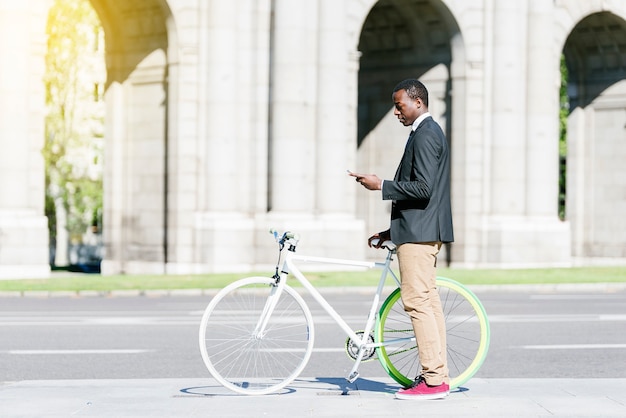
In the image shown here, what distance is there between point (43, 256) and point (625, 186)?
64.1 ft

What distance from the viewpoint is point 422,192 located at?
846cm

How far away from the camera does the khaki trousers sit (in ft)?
27.7

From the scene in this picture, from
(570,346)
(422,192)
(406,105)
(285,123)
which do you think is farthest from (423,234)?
(285,123)

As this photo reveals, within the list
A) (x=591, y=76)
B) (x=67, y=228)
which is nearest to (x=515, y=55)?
(x=591, y=76)

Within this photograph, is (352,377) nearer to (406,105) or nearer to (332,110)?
(406,105)

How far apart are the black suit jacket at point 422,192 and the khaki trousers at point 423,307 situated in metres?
0.09

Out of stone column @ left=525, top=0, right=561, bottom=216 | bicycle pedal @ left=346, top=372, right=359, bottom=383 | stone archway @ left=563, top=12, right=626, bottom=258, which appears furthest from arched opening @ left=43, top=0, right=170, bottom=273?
bicycle pedal @ left=346, top=372, right=359, bottom=383

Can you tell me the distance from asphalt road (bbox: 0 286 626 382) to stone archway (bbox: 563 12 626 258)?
18969mm

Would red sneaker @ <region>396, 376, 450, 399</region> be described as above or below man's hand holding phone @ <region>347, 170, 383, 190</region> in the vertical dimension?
below

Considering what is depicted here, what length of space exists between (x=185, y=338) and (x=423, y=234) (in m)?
6.20

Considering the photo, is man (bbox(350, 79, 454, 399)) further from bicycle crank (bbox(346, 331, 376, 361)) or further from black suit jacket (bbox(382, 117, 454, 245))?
bicycle crank (bbox(346, 331, 376, 361))

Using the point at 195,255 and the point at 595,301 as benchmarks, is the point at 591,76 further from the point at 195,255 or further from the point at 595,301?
the point at 595,301

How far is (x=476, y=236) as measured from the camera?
1320 inches

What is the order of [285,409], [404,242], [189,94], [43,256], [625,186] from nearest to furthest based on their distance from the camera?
[285,409], [404,242], [43,256], [189,94], [625,186]
